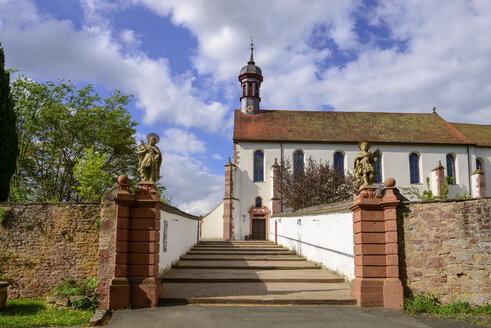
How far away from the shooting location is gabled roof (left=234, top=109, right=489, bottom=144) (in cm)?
3634

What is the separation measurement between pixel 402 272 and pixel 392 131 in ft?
102

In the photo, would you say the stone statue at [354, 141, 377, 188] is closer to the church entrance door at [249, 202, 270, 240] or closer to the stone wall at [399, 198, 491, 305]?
the stone wall at [399, 198, 491, 305]

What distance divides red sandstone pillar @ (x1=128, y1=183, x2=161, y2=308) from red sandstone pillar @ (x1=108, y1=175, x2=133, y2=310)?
0.13 meters

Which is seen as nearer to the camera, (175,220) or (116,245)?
(116,245)

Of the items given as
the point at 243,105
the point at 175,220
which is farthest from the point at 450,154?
the point at 175,220

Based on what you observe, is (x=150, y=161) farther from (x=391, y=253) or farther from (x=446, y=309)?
(x=446, y=309)

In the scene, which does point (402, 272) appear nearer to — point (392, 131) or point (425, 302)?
point (425, 302)

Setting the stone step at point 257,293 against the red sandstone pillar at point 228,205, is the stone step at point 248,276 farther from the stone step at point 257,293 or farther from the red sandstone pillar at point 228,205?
the red sandstone pillar at point 228,205

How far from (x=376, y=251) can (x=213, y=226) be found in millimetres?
28820

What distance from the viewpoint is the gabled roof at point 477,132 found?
129 feet

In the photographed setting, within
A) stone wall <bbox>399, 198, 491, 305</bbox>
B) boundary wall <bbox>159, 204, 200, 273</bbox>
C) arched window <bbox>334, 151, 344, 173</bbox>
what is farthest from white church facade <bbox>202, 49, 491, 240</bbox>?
stone wall <bbox>399, 198, 491, 305</bbox>

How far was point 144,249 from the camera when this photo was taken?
9273 mm

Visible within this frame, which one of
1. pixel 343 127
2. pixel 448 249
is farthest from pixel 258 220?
pixel 448 249

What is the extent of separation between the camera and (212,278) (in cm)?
1255
